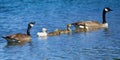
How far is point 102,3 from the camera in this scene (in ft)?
149

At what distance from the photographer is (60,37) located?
25.4 metres

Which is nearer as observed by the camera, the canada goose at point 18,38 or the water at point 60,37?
the water at point 60,37

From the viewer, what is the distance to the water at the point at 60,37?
20.4 m

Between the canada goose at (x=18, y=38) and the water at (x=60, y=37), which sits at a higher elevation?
the canada goose at (x=18, y=38)

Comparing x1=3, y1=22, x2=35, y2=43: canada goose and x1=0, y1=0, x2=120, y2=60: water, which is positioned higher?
x1=3, y1=22, x2=35, y2=43: canada goose

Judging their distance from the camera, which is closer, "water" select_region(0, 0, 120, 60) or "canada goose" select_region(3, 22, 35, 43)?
"water" select_region(0, 0, 120, 60)

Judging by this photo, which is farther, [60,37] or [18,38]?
[60,37]

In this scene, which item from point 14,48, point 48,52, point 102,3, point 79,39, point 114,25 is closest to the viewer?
point 48,52

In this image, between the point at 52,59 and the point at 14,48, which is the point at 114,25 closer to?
the point at 14,48

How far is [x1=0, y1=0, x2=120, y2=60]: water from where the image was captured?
20.4m

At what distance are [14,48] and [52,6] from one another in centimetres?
2098

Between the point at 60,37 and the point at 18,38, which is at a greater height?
the point at 18,38

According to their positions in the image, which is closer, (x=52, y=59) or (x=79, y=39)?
(x=52, y=59)

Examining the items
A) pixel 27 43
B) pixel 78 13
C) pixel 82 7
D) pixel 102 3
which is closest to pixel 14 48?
pixel 27 43
